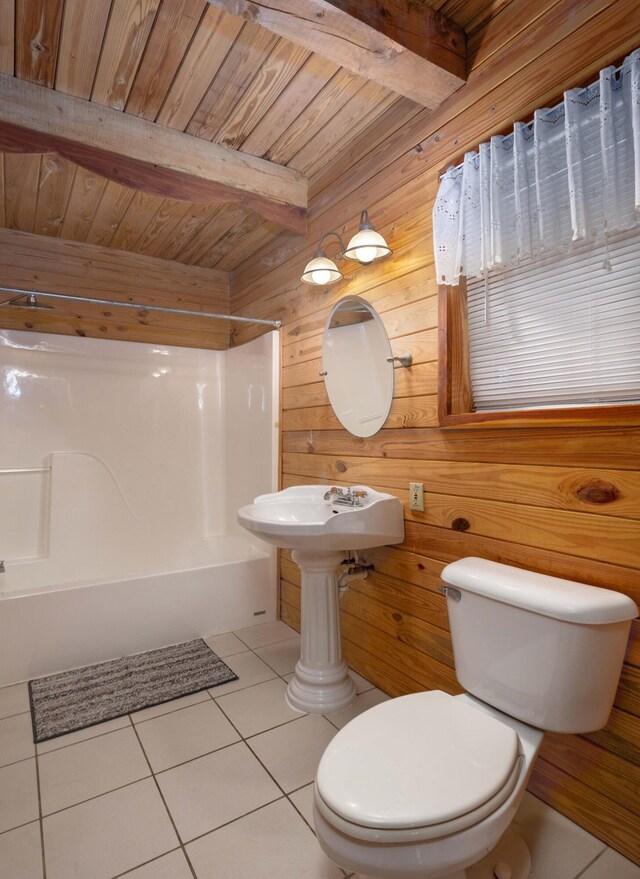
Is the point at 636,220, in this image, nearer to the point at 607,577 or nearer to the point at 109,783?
the point at 607,577

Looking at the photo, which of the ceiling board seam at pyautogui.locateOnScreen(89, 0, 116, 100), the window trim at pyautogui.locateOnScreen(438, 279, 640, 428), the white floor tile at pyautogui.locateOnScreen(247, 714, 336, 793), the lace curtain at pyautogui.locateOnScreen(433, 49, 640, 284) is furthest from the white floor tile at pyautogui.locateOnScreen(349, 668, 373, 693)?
the ceiling board seam at pyautogui.locateOnScreen(89, 0, 116, 100)

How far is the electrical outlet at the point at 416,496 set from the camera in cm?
173

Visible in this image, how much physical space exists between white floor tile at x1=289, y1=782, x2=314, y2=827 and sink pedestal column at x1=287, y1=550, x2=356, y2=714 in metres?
0.39

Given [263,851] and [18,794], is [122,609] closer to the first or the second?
[18,794]

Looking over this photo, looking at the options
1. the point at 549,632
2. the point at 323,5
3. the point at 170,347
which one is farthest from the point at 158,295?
the point at 549,632

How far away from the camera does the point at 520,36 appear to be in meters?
1.39

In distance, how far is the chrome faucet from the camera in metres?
1.91

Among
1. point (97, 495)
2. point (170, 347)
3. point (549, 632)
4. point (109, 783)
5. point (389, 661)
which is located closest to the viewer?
point (549, 632)

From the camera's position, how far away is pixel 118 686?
2035 mm

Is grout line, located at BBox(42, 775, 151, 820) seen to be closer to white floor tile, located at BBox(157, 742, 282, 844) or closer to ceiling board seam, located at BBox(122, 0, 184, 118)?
white floor tile, located at BBox(157, 742, 282, 844)

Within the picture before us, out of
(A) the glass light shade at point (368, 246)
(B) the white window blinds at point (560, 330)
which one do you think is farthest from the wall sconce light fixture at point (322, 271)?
(B) the white window blinds at point (560, 330)

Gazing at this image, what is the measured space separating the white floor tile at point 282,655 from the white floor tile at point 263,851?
2.68 ft

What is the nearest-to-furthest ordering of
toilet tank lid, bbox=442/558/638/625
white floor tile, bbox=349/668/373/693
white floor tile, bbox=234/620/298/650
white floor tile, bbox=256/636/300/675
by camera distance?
toilet tank lid, bbox=442/558/638/625
white floor tile, bbox=349/668/373/693
white floor tile, bbox=256/636/300/675
white floor tile, bbox=234/620/298/650

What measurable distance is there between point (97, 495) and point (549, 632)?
2585 mm
